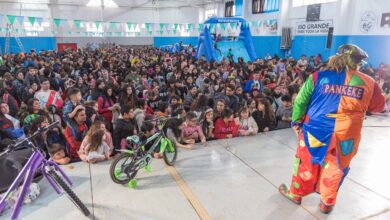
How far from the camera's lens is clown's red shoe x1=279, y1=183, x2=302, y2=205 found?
9.83 feet

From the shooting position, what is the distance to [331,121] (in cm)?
247

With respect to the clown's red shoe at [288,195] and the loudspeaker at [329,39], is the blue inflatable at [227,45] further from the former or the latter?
the clown's red shoe at [288,195]

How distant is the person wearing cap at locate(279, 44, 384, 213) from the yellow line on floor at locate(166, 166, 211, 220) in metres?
1.16

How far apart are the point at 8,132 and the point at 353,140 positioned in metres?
4.87

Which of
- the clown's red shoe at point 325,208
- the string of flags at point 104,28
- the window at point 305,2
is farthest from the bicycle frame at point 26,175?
the string of flags at point 104,28

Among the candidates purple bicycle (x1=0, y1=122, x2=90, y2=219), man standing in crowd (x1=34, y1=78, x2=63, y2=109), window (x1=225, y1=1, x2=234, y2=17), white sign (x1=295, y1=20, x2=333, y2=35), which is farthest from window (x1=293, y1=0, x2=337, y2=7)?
purple bicycle (x1=0, y1=122, x2=90, y2=219)

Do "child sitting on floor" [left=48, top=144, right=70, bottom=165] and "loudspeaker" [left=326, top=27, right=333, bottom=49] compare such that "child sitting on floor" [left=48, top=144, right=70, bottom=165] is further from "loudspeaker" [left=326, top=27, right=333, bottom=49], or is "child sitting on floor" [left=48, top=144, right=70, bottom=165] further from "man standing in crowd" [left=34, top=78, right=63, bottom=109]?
"loudspeaker" [left=326, top=27, right=333, bottom=49]

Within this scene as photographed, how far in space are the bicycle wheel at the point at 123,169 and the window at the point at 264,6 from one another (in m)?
16.7

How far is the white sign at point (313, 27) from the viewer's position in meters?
13.8

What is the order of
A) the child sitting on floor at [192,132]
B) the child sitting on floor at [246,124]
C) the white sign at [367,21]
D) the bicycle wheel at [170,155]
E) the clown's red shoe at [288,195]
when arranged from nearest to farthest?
the clown's red shoe at [288,195] < the bicycle wheel at [170,155] < the child sitting on floor at [192,132] < the child sitting on floor at [246,124] < the white sign at [367,21]

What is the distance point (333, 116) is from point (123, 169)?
2452 mm

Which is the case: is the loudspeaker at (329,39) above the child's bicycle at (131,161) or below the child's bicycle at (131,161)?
above

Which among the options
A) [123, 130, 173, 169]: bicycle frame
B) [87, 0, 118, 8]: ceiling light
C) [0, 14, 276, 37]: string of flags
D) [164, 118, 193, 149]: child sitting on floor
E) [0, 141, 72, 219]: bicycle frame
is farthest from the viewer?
[87, 0, 118, 8]: ceiling light

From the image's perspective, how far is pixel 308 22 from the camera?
49.2 ft
